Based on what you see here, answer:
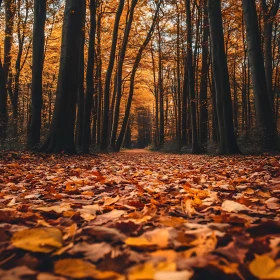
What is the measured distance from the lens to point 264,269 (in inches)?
31.3

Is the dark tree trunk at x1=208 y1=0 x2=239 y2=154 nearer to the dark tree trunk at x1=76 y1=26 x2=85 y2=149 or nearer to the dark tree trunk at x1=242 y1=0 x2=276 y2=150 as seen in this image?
the dark tree trunk at x1=242 y1=0 x2=276 y2=150

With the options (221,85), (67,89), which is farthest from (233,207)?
(221,85)

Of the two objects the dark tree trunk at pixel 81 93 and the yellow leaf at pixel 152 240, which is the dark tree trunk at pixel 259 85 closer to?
the dark tree trunk at pixel 81 93

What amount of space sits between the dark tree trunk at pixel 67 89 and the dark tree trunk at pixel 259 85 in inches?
207

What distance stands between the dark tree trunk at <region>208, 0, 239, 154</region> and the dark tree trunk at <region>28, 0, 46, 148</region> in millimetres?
5988

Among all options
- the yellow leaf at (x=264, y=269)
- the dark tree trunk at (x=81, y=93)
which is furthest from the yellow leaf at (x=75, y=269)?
the dark tree trunk at (x=81, y=93)

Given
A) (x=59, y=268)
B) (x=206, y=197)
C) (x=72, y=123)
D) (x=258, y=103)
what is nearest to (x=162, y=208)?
(x=206, y=197)

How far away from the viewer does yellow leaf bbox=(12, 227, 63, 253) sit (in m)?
1.00

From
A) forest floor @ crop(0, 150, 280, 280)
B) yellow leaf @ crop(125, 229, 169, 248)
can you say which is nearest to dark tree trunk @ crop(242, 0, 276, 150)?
forest floor @ crop(0, 150, 280, 280)

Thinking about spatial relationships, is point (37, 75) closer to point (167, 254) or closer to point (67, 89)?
point (67, 89)

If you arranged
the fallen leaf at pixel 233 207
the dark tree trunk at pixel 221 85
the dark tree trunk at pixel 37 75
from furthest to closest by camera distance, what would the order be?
1. the dark tree trunk at pixel 37 75
2. the dark tree trunk at pixel 221 85
3. the fallen leaf at pixel 233 207

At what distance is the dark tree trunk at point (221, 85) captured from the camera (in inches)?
337

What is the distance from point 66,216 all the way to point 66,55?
7543 millimetres

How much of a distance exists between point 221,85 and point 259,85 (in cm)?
115
